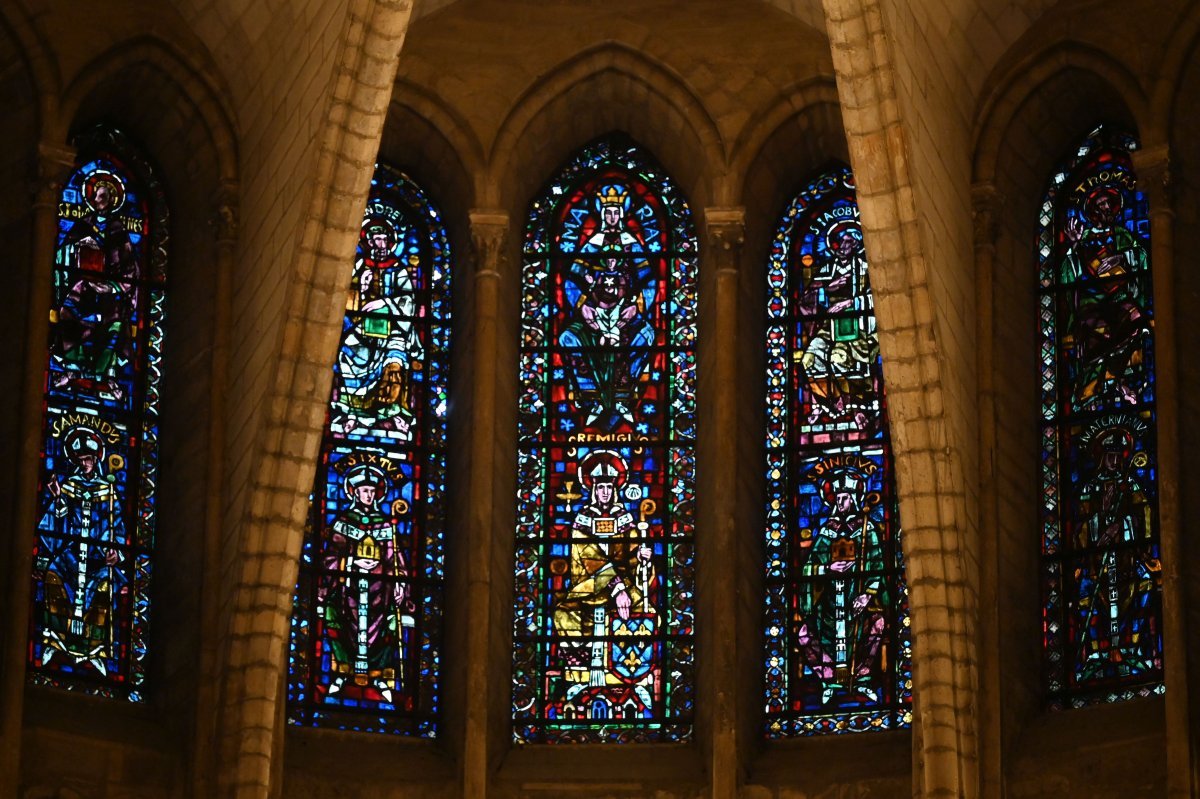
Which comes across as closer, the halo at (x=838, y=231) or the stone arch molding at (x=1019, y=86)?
the stone arch molding at (x=1019, y=86)

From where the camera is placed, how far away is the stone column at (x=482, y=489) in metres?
21.5

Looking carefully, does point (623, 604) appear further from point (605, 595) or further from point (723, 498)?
point (723, 498)

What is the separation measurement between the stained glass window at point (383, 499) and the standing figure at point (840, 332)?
76.5 inches

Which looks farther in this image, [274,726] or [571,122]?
[571,122]

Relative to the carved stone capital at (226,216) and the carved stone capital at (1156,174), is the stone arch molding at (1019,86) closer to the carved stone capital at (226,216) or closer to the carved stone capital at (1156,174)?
the carved stone capital at (1156,174)

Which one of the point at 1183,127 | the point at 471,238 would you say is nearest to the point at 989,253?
the point at 1183,127

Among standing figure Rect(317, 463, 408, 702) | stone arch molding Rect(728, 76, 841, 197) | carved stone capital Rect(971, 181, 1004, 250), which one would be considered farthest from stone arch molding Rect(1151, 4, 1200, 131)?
standing figure Rect(317, 463, 408, 702)

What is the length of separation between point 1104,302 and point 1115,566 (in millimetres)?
1453

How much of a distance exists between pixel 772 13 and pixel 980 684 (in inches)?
159

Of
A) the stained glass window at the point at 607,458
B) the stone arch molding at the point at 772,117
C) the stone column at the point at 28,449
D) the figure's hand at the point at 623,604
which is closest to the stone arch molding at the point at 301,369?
the stone column at the point at 28,449

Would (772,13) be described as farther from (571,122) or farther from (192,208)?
(192,208)

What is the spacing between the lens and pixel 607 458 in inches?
885

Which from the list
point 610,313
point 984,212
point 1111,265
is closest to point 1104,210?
point 1111,265

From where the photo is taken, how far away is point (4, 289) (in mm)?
21359
